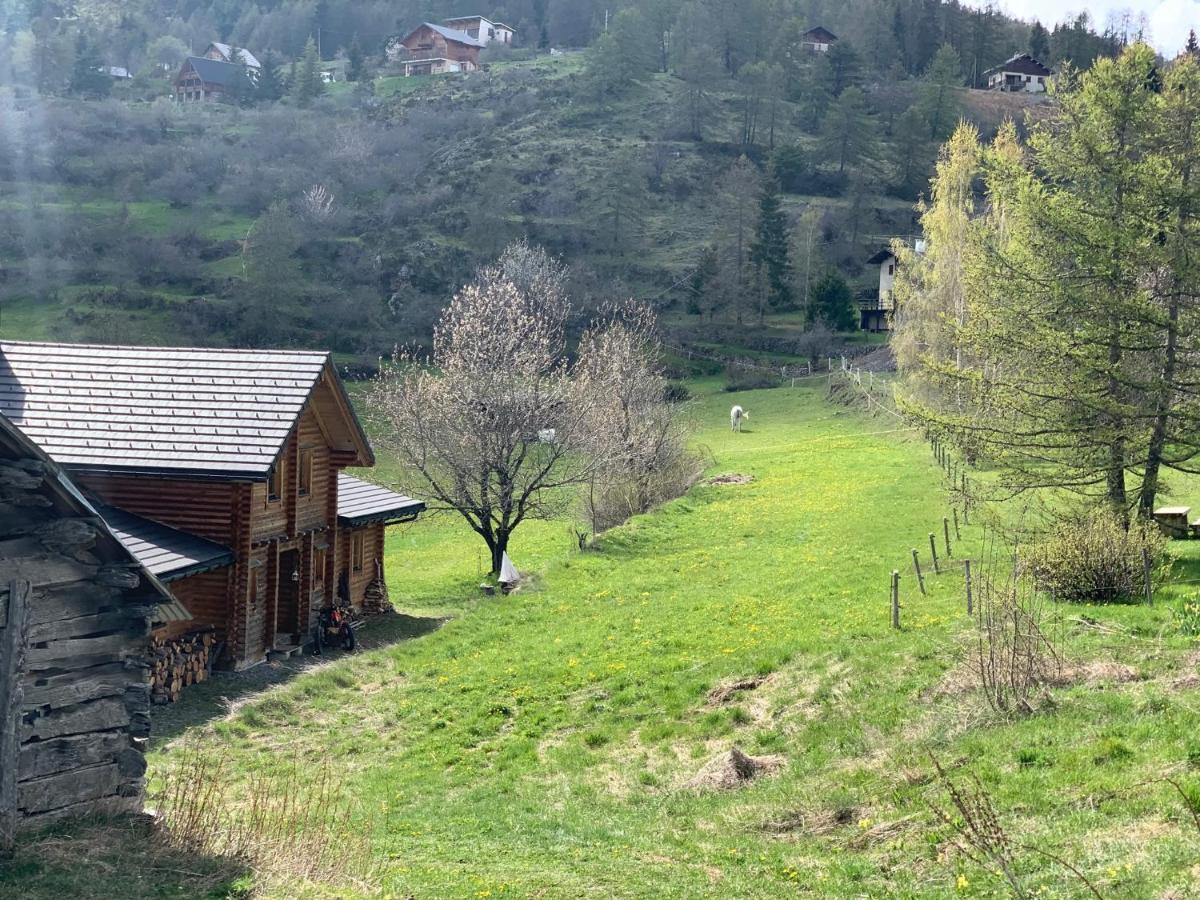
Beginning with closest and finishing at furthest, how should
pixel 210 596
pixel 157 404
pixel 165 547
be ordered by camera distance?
pixel 165 547 < pixel 210 596 < pixel 157 404

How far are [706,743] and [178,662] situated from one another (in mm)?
9926

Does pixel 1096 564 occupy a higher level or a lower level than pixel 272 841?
higher

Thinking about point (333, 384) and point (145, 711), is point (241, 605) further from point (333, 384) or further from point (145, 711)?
point (145, 711)

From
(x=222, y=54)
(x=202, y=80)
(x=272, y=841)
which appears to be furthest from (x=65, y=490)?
(x=222, y=54)

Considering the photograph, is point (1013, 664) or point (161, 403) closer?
point (1013, 664)

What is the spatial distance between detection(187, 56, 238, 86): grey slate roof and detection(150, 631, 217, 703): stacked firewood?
143 m

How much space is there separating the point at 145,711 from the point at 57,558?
2.00 m

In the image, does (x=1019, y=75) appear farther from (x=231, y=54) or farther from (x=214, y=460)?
(x=214, y=460)

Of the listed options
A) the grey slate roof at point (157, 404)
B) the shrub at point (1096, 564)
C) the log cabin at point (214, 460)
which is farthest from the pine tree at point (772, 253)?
the shrub at point (1096, 564)

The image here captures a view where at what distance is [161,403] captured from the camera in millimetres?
24234

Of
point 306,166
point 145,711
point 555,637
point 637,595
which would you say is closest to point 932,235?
point 637,595

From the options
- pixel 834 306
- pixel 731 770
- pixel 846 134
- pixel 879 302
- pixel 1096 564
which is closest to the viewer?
pixel 731 770

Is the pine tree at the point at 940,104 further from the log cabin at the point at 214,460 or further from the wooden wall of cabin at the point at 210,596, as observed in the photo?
the wooden wall of cabin at the point at 210,596

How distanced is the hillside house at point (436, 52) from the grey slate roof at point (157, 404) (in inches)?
5585
